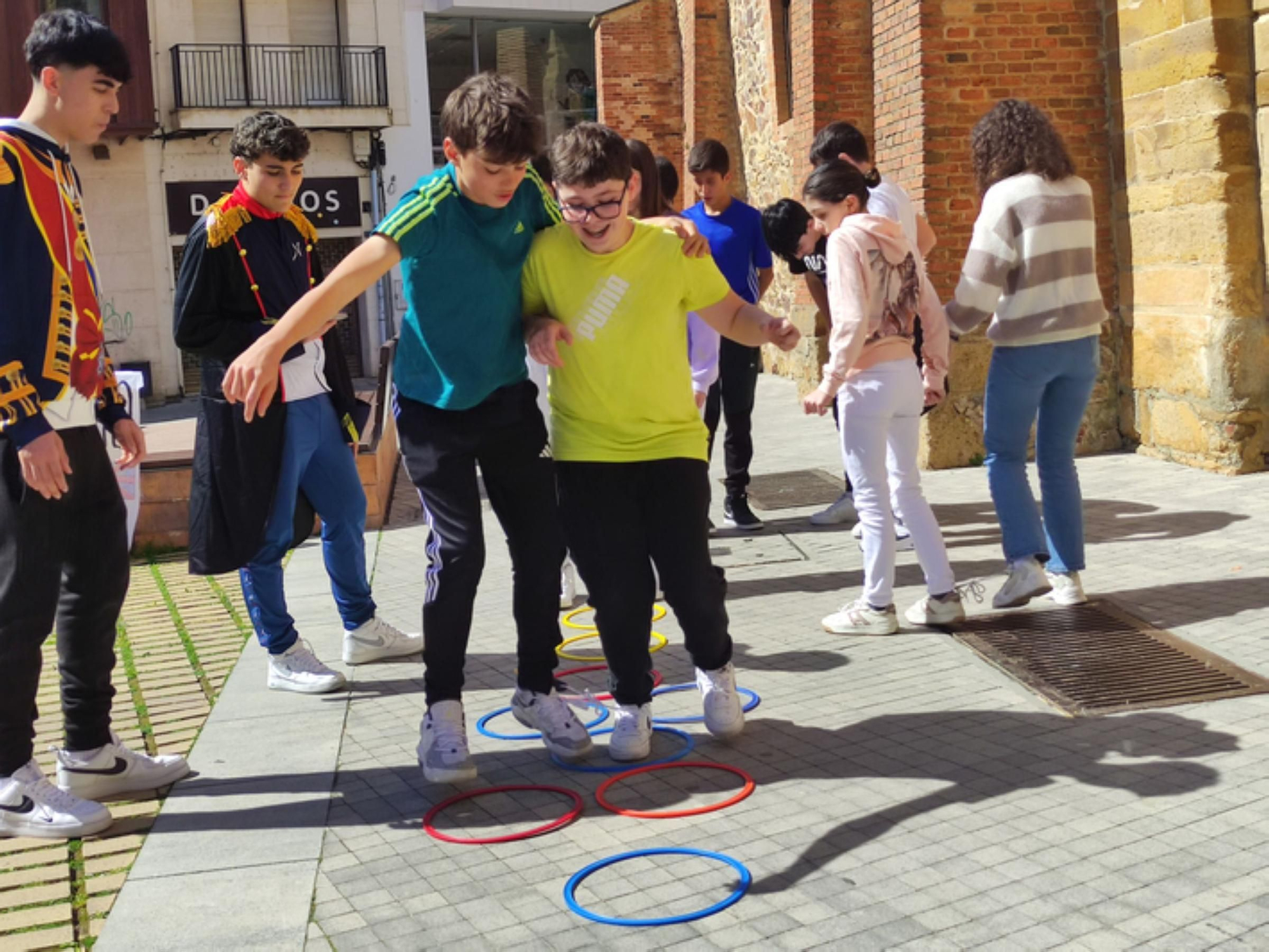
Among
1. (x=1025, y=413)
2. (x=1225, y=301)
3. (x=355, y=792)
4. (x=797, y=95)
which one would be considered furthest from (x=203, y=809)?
(x=797, y=95)

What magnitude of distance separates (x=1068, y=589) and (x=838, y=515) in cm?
249

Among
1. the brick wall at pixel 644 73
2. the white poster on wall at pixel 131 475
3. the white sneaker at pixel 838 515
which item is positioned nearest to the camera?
the white poster on wall at pixel 131 475

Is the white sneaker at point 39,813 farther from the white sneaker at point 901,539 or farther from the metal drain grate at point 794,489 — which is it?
the metal drain grate at point 794,489

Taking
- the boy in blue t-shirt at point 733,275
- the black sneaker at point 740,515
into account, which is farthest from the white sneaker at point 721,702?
the black sneaker at point 740,515

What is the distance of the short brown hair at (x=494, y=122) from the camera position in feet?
13.5

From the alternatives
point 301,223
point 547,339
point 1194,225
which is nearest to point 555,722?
point 547,339

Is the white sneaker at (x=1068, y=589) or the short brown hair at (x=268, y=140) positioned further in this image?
the white sneaker at (x=1068, y=589)

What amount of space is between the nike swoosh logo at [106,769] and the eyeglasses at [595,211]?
2.16 m

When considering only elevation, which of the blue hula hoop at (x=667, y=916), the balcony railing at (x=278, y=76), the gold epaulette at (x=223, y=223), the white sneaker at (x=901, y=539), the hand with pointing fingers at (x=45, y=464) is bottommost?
the blue hula hoop at (x=667, y=916)

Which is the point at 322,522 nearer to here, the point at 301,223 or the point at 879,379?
the point at 301,223

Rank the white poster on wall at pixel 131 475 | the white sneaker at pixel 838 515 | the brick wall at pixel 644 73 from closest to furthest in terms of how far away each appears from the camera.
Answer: the white poster on wall at pixel 131 475, the white sneaker at pixel 838 515, the brick wall at pixel 644 73

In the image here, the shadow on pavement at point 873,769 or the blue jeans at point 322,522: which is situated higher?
the blue jeans at point 322,522

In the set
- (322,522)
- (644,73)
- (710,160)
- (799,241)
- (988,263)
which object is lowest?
(322,522)

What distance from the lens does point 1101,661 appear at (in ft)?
17.7
